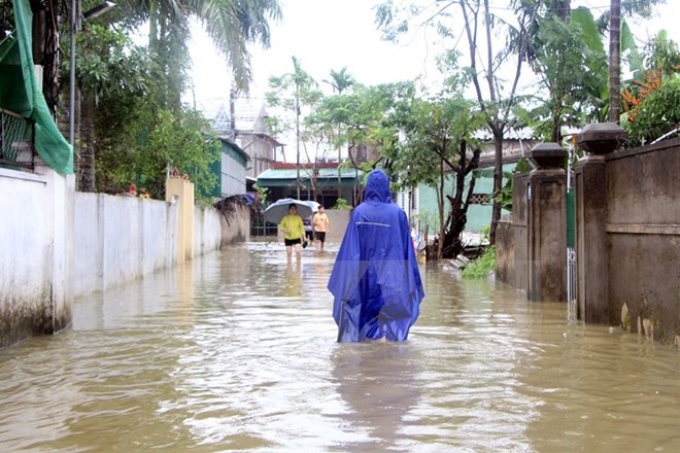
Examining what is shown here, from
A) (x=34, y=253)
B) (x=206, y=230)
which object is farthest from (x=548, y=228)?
(x=206, y=230)

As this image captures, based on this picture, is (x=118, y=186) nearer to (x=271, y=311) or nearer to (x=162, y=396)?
(x=271, y=311)

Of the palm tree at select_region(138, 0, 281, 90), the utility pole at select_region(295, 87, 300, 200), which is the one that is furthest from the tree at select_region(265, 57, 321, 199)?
the palm tree at select_region(138, 0, 281, 90)

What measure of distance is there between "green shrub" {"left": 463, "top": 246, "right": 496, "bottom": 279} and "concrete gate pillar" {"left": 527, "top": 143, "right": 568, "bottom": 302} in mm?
4734

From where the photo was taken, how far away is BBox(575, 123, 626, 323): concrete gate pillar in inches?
367

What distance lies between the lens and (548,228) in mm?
11758

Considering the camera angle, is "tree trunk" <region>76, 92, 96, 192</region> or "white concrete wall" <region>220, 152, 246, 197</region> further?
"white concrete wall" <region>220, 152, 246, 197</region>

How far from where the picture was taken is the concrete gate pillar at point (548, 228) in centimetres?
1169

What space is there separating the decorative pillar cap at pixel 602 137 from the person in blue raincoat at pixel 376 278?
281 centimetres

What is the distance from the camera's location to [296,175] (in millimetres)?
43594

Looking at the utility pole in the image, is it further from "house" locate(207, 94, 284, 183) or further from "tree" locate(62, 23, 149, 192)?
"tree" locate(62, 23, 149, 192)

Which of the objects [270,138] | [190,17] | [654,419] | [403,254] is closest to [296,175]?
[270,138]

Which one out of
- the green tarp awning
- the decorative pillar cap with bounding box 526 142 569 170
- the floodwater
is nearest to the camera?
the floodwater

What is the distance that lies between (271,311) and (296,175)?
3293cm

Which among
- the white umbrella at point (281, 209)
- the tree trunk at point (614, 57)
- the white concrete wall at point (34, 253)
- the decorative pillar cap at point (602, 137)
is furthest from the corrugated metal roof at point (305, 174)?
the white concrete wall at point (34, 253)
